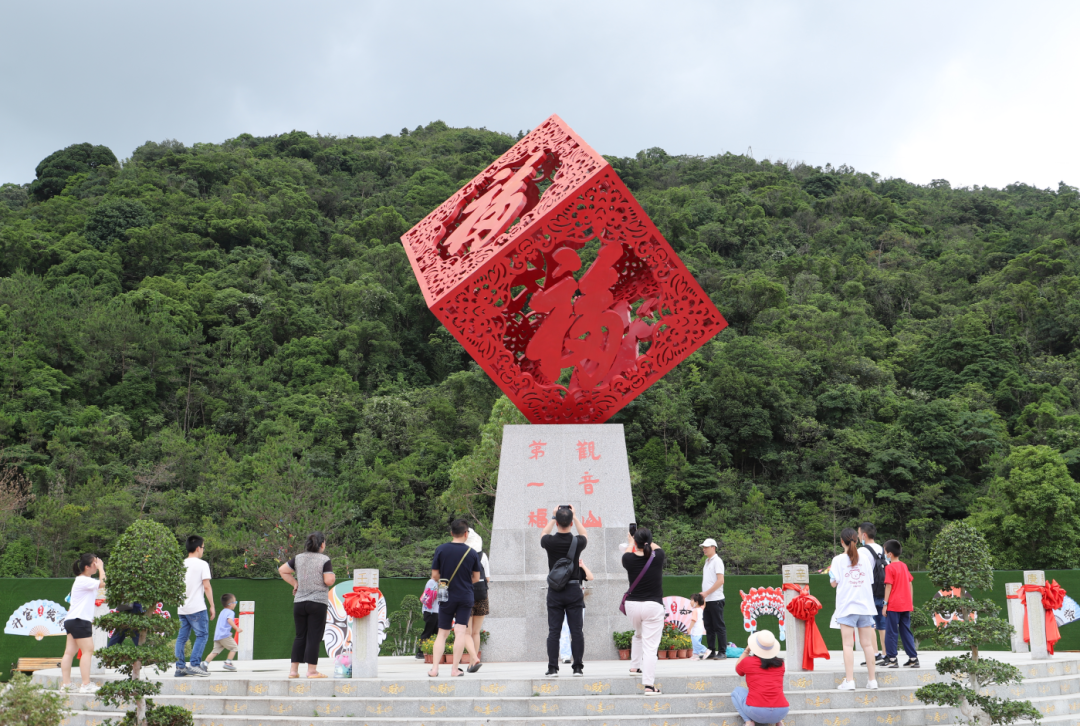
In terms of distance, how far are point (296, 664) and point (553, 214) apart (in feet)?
17.5

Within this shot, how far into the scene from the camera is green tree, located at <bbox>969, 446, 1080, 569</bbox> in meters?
23.0

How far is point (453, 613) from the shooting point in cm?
696

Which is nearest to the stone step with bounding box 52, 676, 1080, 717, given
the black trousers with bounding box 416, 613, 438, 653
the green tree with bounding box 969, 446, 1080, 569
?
the black trousers with bounding box 416, 613, 438, 653

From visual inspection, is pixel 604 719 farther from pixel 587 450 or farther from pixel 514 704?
pixel 587 450

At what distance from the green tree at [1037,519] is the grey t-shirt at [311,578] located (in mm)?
21744

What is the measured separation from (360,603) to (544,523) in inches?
130

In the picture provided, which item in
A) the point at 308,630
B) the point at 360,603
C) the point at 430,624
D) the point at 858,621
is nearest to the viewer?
the point at 858,621

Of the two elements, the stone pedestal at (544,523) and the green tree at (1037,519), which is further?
the green tree at (1037,519)

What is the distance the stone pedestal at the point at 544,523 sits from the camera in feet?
30.4

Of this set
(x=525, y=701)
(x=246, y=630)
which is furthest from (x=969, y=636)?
(x=246, y=630)

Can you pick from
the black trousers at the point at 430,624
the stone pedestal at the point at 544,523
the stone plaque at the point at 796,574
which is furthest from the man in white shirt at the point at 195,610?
the stone plaque at the point at 796,574

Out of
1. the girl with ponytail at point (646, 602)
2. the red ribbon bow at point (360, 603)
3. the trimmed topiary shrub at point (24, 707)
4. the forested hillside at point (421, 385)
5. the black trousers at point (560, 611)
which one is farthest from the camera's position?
the forested hillside at point (421, 385)

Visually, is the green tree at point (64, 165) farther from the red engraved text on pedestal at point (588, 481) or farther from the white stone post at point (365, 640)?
the white stone post at point (365, 640)

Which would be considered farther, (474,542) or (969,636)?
(474,542)
